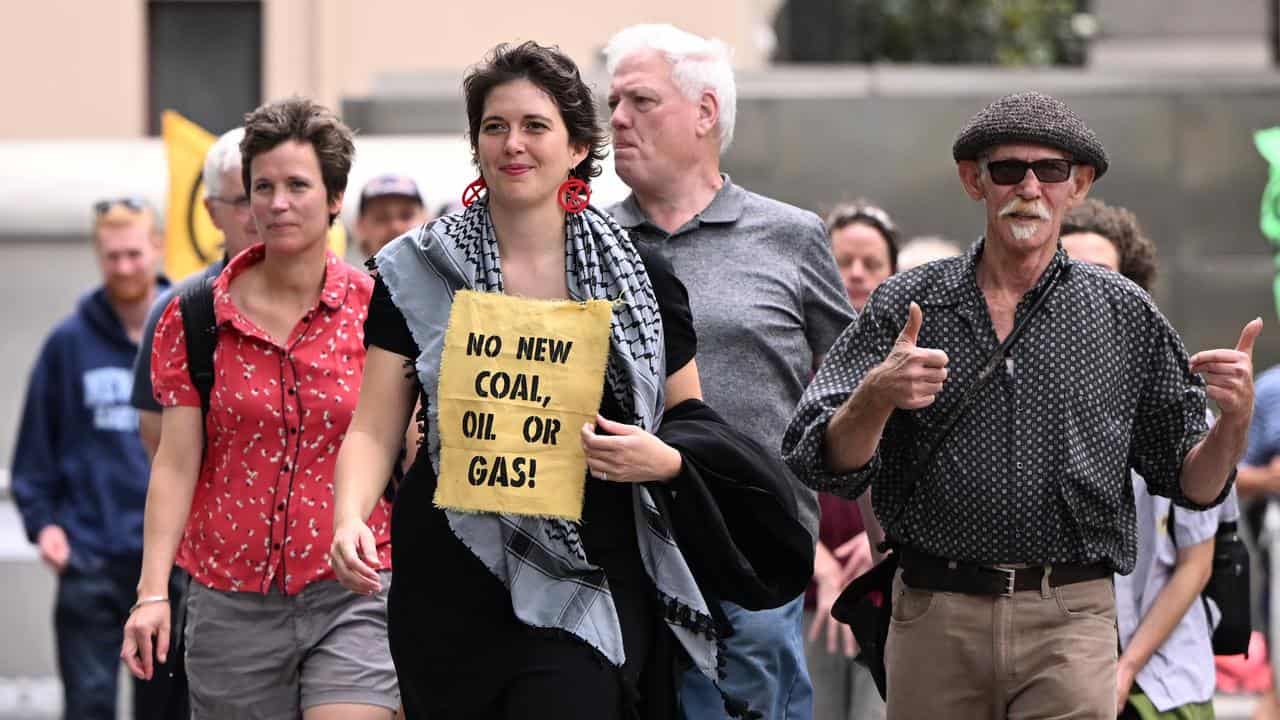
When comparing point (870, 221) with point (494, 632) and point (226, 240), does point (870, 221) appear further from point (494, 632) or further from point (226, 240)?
point (494, 632)

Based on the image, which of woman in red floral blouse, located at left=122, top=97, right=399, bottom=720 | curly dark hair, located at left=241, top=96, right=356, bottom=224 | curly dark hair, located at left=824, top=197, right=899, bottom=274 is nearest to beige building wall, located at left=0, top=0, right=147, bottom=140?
curly dark hair, located at left=824, top=197, right=899, bottom=274

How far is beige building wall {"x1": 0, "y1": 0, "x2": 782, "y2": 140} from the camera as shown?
1639cm

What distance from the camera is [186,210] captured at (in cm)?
888

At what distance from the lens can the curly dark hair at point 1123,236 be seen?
622 centimetres

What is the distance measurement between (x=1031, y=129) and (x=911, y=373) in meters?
0.71

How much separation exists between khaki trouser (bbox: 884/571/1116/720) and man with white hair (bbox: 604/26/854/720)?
74 centimetres

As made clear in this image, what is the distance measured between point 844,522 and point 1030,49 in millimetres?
26892

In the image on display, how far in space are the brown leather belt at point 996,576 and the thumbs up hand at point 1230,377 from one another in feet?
1.59

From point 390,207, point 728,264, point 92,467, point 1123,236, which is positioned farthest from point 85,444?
point 1123,236

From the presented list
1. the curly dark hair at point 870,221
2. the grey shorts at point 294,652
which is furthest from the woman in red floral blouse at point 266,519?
the curly dark hair at point 870,221

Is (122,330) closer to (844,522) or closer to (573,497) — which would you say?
(844,522)

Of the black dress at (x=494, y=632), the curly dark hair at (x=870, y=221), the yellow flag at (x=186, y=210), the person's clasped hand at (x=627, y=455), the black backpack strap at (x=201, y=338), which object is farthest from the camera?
the yellow flag at (x=186, y=210)

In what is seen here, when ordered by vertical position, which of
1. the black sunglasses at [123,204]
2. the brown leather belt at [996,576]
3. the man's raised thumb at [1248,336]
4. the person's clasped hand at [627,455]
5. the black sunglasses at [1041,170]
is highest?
the black sunglasses at [1041,170]

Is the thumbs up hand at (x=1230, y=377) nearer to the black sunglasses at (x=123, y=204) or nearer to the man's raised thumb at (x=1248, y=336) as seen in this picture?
the man's raised thumb at (x=1248, y=336)
